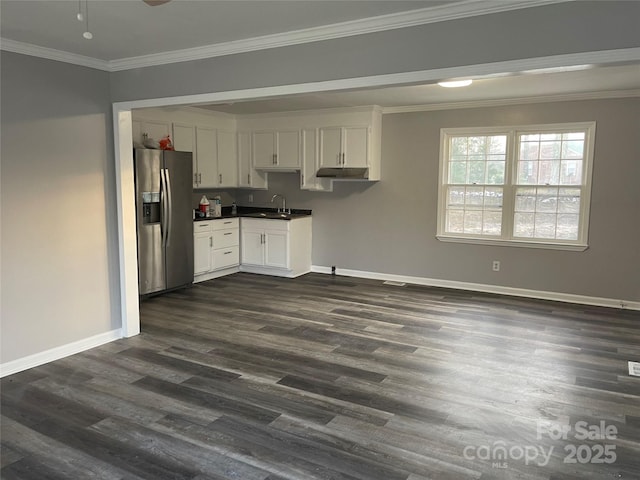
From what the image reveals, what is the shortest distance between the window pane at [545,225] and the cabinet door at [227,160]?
14.1ft

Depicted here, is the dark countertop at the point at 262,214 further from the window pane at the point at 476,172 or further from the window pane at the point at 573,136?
the window pane at the point at 573,136

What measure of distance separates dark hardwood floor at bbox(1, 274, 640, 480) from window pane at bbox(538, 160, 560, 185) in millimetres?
1578

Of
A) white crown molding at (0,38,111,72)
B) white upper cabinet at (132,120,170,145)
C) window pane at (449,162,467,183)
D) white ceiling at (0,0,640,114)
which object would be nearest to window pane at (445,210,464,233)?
window pane at (449,162,467,183)

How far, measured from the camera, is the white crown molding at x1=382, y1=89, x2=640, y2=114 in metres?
5.15

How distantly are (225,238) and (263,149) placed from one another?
147cm

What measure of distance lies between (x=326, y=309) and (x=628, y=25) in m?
3.76

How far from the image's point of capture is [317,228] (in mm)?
7215

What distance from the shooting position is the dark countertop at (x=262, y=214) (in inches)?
269

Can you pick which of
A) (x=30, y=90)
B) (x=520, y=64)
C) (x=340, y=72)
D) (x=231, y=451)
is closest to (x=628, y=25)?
(x=520, y=64)

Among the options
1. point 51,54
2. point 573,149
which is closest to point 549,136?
point 573,149

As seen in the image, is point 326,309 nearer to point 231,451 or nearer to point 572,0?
point 231,451

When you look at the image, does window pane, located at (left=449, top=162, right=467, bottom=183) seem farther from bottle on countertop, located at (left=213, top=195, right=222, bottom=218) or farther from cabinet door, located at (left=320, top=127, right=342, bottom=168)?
bottle on countertop, located at (left=213, top=195, right=222, bottom=218)

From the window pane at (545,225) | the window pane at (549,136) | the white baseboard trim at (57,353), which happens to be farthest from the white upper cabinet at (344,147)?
the white baseboard trim at (57,353)

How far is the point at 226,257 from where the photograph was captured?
688 centimetres
